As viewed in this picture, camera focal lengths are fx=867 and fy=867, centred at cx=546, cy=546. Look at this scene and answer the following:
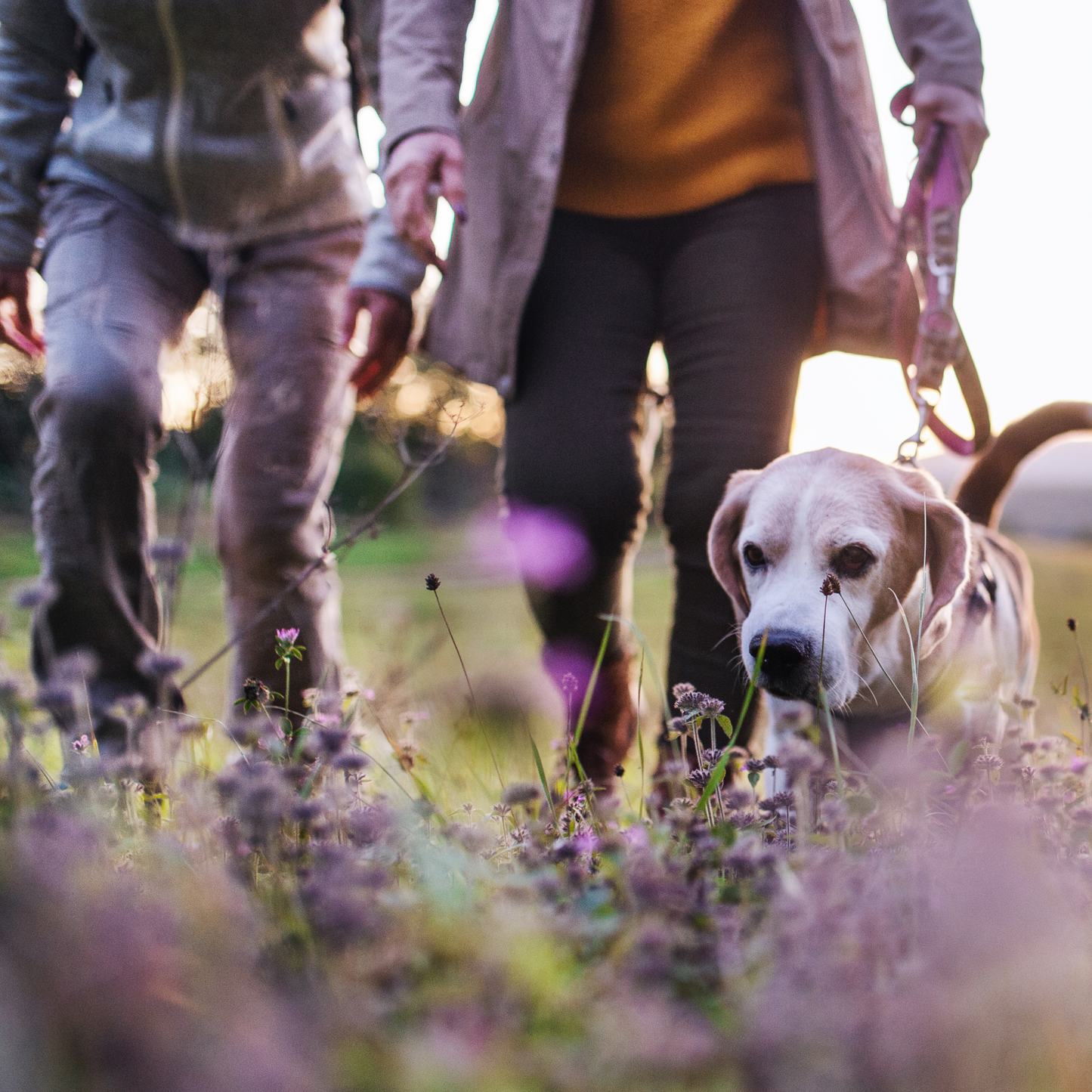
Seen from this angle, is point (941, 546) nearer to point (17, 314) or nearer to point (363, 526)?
point (363, 526)

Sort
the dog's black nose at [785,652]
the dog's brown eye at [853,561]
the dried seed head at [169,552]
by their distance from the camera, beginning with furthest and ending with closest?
the dog's brown eye at [853,561] < the dog's black nose at [785,652] < the dried seed head at [169,552]

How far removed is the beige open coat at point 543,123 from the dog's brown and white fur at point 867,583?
1.64ft

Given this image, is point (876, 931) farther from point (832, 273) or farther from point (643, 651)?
point (832, 273)

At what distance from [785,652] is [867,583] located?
0.39m

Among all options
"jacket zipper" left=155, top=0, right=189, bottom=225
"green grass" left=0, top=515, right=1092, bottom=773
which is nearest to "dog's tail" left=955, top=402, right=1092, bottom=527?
"green grass" left=0, top=515, right=1092, bottom=773

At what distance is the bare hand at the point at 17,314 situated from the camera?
246 centimetres

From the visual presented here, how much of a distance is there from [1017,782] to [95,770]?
55.5 inches

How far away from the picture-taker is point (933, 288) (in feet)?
7.17

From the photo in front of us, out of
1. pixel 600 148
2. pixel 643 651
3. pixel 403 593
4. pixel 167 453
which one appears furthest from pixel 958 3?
pixel 167 453

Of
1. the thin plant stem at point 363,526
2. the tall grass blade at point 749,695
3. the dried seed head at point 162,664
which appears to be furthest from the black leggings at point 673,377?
the dried seed head at point 162,664

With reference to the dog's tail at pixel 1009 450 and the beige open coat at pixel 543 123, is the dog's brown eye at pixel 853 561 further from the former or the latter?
the dog's tail at pixel 1009 450

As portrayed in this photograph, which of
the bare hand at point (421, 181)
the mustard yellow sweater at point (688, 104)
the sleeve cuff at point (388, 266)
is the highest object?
the mustard yellow sweater at point (688, 104)

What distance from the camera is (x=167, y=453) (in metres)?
Result: 21.8

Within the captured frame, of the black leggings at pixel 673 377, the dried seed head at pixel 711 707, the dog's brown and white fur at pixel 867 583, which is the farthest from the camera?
the black leggings at pixel 673 377
